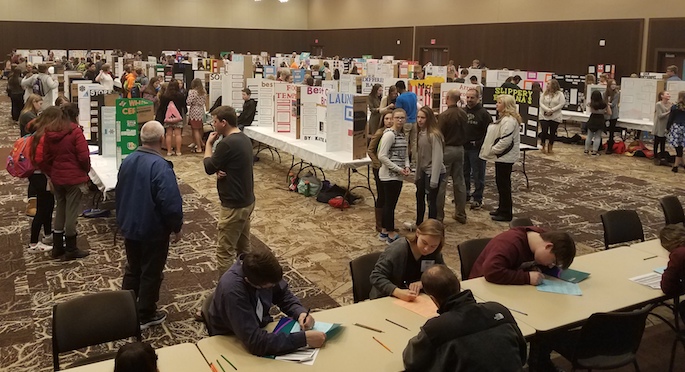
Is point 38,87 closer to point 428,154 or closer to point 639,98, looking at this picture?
point 428,154

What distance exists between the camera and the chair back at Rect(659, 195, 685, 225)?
6176 mm

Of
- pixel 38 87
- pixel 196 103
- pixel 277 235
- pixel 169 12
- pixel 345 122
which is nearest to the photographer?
pixel 277 235

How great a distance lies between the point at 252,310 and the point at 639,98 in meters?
12.4

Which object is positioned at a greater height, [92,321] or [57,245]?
[92,321]

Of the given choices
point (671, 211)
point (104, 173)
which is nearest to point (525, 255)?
point (671, 211)

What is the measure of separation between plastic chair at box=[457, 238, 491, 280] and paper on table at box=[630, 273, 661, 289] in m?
1.04

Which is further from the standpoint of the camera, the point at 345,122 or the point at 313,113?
the point at 313,113

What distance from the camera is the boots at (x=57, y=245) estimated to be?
6.50m

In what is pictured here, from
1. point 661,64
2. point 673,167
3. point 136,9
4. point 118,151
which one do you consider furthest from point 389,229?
point 136,9

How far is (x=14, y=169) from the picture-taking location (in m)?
6.34

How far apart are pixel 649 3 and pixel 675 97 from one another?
23.3ft

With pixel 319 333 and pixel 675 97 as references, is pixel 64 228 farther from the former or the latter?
A: pixel 675 97

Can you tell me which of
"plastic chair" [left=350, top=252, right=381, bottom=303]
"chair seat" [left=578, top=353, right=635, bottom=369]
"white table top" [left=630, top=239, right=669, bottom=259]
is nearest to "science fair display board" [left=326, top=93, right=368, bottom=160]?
"white table top" [left=630, top=239, right=669, bottom=259]

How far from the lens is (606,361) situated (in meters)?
3.74
